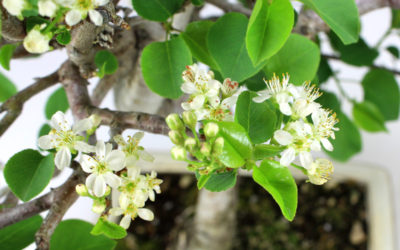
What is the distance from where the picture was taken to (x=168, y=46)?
50cm

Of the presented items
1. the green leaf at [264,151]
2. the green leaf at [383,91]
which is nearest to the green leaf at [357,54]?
the green leaf at [383,91]

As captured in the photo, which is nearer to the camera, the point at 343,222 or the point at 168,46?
the point at 168,46

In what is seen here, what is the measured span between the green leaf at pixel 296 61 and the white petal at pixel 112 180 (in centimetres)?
21

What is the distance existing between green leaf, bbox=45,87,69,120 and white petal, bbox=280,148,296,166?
0.45 meters

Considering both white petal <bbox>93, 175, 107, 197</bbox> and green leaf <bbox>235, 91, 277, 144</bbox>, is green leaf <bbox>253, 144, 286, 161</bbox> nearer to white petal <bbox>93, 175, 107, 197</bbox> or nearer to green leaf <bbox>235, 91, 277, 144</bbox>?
green leaf <bbox>235, 91, 277, 144</bbox>

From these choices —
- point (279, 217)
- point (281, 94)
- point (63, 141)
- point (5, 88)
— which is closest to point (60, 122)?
point (63, 141)

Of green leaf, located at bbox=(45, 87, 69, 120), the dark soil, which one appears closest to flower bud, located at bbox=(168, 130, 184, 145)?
green leaf, located at bbox=(45, 87, 69, 120)

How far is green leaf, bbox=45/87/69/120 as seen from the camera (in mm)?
714

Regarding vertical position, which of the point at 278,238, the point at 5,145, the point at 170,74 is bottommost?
the point at 278,238

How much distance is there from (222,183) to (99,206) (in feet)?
0.40

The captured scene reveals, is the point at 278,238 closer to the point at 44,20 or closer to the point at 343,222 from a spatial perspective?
the point at 343,222

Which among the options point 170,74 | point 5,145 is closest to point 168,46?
point 170,74

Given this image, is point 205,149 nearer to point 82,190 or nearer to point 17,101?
point 82,190

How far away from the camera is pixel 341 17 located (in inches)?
16.1
